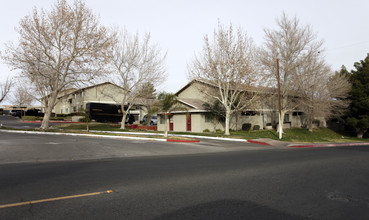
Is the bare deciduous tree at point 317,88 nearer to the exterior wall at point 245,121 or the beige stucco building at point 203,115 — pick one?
the beige stucco building at point 203,115

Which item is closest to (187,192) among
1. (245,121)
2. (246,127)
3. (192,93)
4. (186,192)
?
(186,192)

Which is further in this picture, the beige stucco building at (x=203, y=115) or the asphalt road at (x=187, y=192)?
the beige stucco building at (x=203, y=115)

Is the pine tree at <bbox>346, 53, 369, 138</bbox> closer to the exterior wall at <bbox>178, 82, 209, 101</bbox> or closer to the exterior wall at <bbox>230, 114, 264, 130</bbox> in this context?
the exterior wall at <bbox>230, 114, 264, 130</bbox>

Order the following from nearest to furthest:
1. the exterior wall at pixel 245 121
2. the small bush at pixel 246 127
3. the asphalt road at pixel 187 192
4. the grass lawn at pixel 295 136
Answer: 1. the asphalt road at pixel 187 192
2. the grass lawn at pixel 295 136
3. the small bush at pixel 246 127
4. the exterior wall at pixel 245 121

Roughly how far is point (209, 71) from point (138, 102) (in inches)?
811

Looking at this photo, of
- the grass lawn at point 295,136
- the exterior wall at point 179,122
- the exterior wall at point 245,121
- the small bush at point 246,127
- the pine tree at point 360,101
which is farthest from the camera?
the pine tree at point 360,101

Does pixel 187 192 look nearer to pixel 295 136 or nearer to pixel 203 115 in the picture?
pixel 203 115

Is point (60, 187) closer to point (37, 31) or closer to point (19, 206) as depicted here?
point (19, 206)

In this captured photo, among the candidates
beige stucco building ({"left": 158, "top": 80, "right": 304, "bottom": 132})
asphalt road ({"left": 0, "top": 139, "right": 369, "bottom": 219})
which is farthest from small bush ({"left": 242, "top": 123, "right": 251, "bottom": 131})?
asphalt road ({"left": 0, "top": 139, "right": 369, "bottom": 219})

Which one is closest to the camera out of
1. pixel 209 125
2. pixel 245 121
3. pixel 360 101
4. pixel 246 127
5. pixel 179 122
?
pixel 209 125

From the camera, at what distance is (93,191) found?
5.57 m

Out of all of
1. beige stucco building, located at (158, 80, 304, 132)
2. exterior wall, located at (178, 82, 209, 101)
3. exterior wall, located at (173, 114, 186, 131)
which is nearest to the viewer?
beige stucco building, located at (158, 80, 304, 132)

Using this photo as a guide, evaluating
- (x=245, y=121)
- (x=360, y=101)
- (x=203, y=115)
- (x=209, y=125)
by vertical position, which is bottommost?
(x=209, y=125)

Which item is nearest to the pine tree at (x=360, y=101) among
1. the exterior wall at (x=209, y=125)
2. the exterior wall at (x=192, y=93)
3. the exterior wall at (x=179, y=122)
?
the exterior wall at (x=209, y=125)
